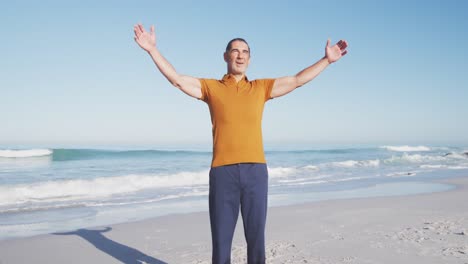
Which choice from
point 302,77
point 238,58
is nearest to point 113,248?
point 238,58

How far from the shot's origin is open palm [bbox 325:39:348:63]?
3.56m

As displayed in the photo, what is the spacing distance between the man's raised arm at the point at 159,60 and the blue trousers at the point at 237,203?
709 millimetres

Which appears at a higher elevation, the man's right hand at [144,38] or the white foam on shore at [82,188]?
the man's right hand at [144,38]

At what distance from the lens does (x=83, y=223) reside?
816 centimetres

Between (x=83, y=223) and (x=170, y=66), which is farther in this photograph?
(x=83, y=223)

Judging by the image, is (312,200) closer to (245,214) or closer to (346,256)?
(346,256)

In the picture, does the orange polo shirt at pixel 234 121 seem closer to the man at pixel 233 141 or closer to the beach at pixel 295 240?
the man at pixel 233 141

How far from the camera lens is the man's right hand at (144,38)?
10.6ft

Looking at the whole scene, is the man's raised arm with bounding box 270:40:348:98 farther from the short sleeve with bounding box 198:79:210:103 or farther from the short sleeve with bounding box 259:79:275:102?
the short sleeve with bounding box 198:79:210:103

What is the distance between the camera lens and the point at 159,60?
3.24 metres

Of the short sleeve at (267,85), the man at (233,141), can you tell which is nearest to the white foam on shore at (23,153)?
the man at (233,141)

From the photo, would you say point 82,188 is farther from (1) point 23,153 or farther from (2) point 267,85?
(1) point 23,153

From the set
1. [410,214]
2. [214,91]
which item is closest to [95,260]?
[214,91]

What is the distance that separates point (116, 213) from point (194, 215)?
183 centimetres
